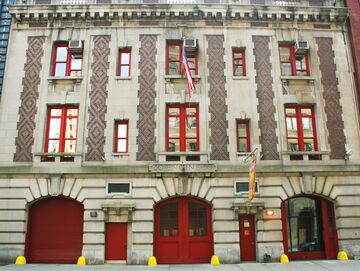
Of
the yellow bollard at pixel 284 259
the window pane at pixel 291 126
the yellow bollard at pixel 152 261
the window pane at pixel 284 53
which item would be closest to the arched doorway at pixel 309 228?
the yellow bollard at pixel 284 259

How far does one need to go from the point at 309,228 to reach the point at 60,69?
53.3ft

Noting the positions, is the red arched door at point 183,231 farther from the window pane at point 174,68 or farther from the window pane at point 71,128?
the window pane at point 174,68

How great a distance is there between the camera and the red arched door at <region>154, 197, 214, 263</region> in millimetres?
16250

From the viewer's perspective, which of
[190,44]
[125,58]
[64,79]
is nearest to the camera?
[64,79]

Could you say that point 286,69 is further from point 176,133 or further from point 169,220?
point 169,220

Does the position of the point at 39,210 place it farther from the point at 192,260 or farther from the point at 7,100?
the point at 192,260

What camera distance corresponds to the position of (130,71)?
1817cm

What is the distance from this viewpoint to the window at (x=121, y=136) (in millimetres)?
17264

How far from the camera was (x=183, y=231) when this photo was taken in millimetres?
16516

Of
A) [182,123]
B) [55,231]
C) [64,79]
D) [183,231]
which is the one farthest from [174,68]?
[55,231]

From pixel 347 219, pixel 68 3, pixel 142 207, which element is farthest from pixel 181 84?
pixel 347 219

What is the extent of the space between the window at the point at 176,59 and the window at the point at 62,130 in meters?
5.73

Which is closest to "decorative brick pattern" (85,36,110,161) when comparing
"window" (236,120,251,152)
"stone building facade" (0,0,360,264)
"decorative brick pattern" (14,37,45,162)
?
"stone building facade" (0,0,360,264)

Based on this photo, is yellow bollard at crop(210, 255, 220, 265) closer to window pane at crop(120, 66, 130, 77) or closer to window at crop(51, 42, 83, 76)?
window pane at crop(120, 66, 130, 77)
